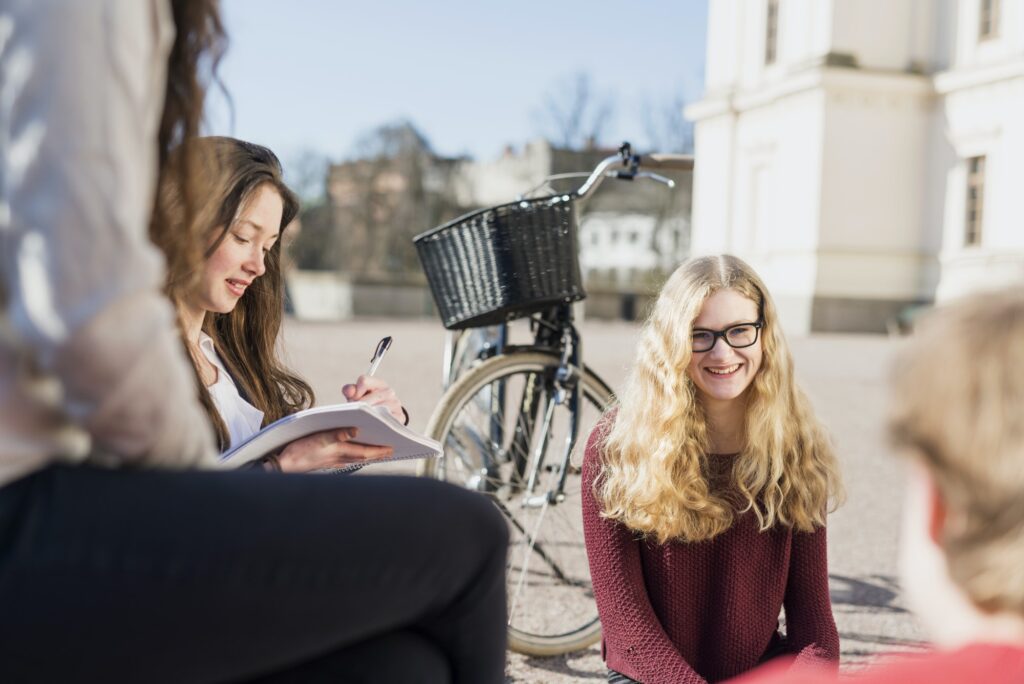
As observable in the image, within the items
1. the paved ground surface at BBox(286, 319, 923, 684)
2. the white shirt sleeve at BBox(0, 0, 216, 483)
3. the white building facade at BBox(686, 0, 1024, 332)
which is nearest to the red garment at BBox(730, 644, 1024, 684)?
the paved ground surface at BBox(286, 319, 923, 684)

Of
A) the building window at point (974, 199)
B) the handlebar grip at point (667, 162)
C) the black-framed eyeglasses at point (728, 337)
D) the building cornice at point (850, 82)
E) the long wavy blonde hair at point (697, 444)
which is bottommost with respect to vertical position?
the long wavy blonde hair at point (697, 444)

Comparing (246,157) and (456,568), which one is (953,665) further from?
(246,157)

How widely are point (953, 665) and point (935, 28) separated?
2568 centimetres

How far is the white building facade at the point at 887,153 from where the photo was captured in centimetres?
2295

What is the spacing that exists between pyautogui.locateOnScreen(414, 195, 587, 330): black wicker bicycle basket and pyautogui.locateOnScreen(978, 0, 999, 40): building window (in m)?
22.7

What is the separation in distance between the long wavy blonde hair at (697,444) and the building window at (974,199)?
895 inches

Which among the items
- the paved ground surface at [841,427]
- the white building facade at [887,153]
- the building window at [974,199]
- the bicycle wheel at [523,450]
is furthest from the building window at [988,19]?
the bicycle wheel at [523,450]

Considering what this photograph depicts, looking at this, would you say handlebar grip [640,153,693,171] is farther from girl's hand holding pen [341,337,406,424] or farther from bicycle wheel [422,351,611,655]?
girl's hand holding pen [341,337,406,424]

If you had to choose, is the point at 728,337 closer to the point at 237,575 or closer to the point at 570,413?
the point at 570,413

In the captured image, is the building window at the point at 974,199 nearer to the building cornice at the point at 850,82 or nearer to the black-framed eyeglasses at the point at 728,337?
the building cornice at the point at 850,82

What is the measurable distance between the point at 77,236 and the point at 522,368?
2325 mm

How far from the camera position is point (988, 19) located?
23.3 meters

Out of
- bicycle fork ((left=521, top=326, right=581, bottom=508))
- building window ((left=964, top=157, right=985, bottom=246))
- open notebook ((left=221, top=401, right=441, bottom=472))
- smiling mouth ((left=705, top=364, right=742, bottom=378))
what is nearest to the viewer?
open notebook ((left=221, top=401, right=441, bottom=472))

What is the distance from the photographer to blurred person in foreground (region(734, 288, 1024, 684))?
36.5 inches
